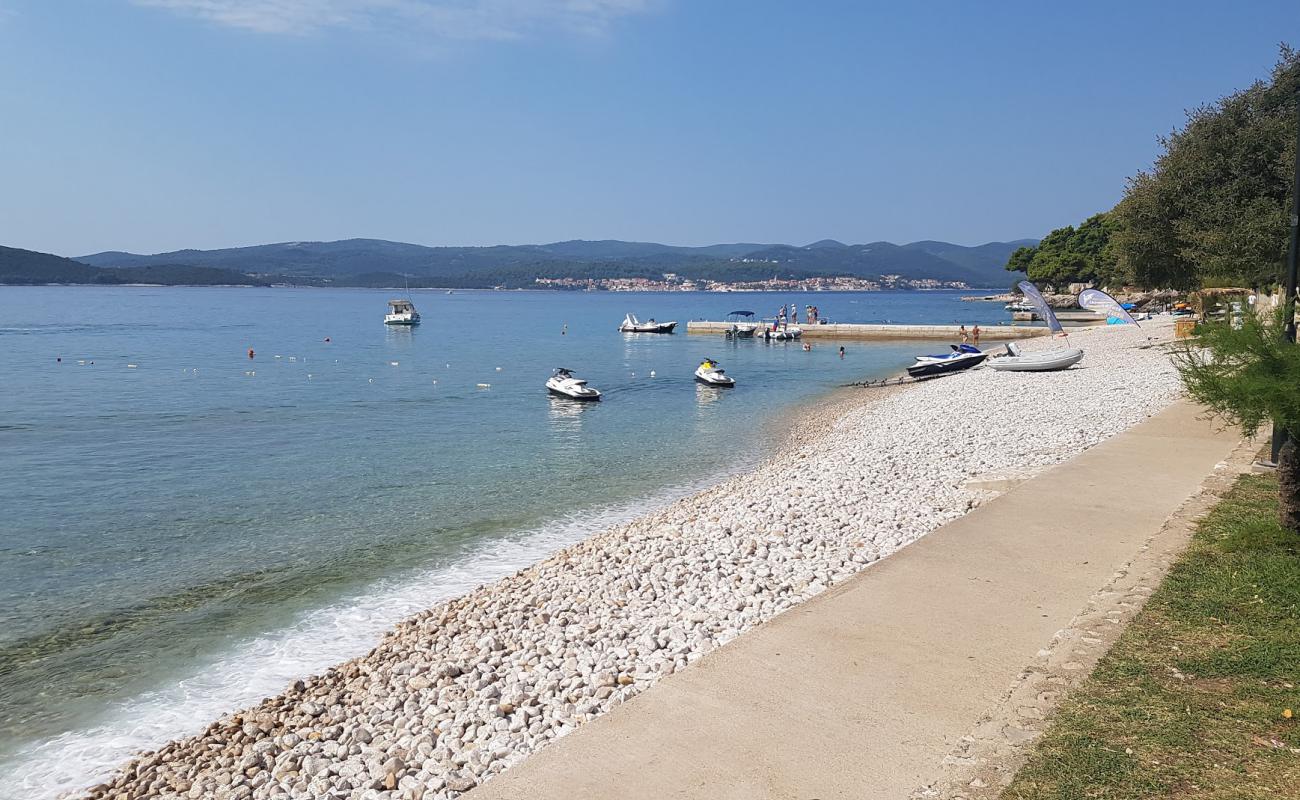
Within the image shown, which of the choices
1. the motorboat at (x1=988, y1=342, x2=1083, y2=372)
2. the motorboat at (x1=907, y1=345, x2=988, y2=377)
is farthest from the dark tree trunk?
the motorboat at (x1=907, y1=345, x2=988, y2=377)

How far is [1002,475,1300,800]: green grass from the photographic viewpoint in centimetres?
503

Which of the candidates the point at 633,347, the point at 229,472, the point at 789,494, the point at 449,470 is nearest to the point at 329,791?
the point at 789,494

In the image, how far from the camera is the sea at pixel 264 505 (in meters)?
10.1

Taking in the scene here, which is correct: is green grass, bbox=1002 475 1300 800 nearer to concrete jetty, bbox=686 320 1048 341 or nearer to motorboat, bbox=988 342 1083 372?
motorboat, bbox=988 342 1083 372

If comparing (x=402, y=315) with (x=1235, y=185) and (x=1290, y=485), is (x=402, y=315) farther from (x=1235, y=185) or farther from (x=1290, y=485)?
(x=1290, y=485)

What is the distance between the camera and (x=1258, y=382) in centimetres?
868

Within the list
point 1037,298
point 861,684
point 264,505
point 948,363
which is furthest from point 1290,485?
point 1037,298

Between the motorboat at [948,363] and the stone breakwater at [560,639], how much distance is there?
2348cm

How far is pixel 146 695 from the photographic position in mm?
9688

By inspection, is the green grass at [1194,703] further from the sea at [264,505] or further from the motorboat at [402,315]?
the motorboat at [402,315]

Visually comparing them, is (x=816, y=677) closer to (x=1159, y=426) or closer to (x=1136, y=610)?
(x=1136, y=610)

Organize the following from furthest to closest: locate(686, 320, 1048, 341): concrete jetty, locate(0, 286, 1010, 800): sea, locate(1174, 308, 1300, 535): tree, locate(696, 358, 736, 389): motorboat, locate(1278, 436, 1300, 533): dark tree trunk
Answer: locate(686, 320, 1048, 341): concrete jetty, locate(696, 358, 736, 389): motorboat, locate(0, 286, 1010, 800): sea, locate(1278, 436, 1300, 533): dark tree trunk, locate(1174, 308, 1300, 535): tree

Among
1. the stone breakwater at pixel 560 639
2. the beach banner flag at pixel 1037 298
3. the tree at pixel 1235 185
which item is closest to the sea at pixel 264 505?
the stone breakwater at pixel 560 639

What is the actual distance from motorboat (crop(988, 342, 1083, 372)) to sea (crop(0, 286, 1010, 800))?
7.80 metres
